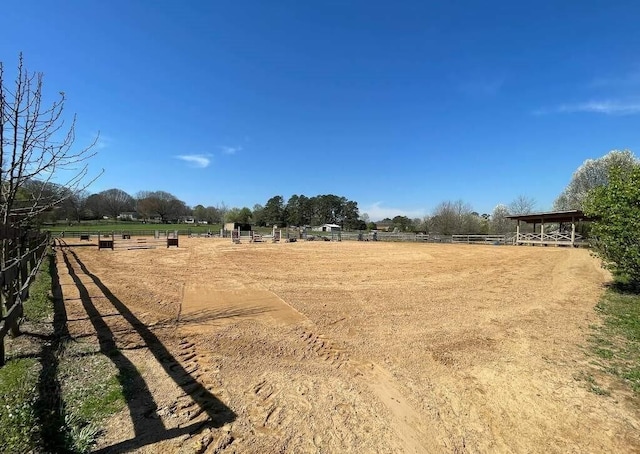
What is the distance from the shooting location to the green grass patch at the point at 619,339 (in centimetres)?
445

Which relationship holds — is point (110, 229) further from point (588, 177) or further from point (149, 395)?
point (588, 177)

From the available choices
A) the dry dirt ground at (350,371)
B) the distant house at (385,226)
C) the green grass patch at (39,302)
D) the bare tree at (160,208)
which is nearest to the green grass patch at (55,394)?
the dry dirt ground at (350,371)

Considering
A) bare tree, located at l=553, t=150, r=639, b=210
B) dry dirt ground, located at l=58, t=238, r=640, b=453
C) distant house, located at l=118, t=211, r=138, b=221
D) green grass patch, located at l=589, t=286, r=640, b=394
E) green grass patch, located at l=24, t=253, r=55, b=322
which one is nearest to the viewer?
dry dirt ground, located at l=58, t=238, r=640, b=453

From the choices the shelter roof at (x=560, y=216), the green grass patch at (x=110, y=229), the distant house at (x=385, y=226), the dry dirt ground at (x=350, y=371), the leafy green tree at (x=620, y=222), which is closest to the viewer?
the dry dirt ground at (x=350, y=371)

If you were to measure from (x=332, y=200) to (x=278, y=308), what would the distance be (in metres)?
97.3

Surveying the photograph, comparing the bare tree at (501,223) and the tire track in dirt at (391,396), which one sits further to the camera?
the bare tree at (501,223)

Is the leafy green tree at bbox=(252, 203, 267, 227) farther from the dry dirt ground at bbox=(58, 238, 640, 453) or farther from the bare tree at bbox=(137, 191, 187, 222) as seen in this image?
the dry dirt ground at bbox=(58, 238, 640, 453)

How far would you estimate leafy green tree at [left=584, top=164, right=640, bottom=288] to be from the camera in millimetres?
8398

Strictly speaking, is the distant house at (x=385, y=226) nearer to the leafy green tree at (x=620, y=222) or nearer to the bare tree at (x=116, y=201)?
the leafy green tree at (x=620, y=222)

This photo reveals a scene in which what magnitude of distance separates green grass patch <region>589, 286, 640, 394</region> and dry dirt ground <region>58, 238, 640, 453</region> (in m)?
0.29

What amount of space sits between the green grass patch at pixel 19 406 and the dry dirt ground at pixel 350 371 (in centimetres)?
59

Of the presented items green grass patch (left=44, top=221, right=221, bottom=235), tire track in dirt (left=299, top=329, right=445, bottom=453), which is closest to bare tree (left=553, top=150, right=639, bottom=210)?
tire track in dirt (left=299, top=329, right=445, bottom=453)

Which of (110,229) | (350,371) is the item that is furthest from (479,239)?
(110,229)

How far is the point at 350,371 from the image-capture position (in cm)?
446
